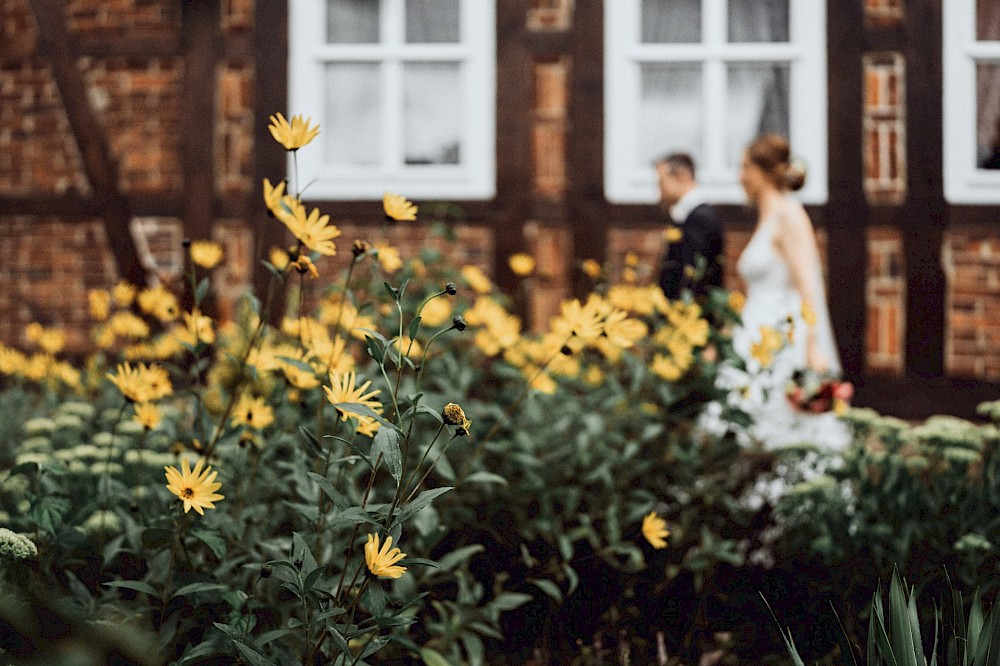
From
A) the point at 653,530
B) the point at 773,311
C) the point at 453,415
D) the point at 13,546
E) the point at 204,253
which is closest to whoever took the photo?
the point at 453,415

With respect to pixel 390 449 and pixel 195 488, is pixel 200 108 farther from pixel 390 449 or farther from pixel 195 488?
pixel 390 449

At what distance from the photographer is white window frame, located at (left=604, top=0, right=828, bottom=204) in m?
4.69

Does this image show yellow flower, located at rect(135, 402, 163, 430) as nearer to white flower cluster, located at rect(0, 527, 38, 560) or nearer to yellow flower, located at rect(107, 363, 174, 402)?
yellow flower, located at rect(107, 363, 174, 402)

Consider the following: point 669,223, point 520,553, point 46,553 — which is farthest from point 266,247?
point 46,553

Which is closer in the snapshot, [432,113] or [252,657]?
[252,657]

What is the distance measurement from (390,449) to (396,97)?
13.1 feet

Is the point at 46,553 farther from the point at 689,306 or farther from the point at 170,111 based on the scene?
the point at 170,111

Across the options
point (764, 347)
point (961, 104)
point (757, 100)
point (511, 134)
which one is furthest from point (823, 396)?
point (961, 104)

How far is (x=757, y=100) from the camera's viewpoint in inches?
190

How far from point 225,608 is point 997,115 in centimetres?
451

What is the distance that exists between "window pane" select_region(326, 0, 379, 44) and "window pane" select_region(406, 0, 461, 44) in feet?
0.65

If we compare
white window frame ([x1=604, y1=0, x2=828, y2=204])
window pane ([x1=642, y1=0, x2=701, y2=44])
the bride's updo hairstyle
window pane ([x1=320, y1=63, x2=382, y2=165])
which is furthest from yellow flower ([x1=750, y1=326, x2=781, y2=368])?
window pane ([x1=320, y1=63, x2=382, y2=165])

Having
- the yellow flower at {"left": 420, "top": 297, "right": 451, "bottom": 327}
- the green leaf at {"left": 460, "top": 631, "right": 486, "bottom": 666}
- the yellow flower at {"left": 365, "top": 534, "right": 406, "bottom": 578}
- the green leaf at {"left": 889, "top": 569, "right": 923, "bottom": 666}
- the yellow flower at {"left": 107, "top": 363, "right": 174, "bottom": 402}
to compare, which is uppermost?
the yellow flower at {"left": 420, "top": 297, "right": 451, "bottom": 327}

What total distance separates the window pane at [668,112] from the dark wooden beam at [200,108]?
2.12m
